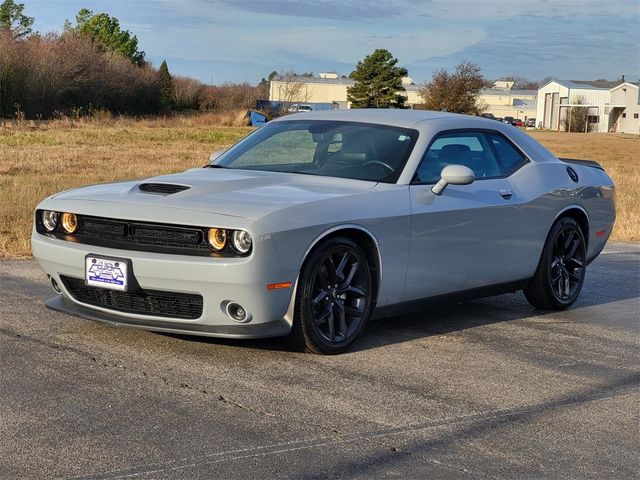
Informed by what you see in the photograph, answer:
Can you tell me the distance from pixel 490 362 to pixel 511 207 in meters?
1.52

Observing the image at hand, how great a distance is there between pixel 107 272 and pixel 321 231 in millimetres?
1195

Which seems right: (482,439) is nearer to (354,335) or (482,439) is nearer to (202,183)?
(354,335)

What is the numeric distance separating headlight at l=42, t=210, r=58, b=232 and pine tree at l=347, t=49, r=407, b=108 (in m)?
73.8

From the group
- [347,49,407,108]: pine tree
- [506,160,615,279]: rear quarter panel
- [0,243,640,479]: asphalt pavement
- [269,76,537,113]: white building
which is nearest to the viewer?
[0,243,640,479]: asphalt pavement

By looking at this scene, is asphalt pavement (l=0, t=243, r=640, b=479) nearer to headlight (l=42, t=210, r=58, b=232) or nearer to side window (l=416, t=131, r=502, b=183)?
headlight (l=42, t=210, r=58, b=232)

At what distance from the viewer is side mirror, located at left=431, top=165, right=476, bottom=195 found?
6199mm

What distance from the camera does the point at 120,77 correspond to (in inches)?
2554

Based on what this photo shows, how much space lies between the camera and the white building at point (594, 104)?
4139 inches

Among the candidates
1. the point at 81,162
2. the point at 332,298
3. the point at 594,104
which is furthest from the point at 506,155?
the point at 594,104

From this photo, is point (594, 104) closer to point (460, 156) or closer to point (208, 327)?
point (460, 156)

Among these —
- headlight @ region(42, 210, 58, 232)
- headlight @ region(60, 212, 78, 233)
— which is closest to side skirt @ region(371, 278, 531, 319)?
headlight @ region(60, 212, 78, 233)

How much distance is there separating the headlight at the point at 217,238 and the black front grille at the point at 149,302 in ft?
0.97

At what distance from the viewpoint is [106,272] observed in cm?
546

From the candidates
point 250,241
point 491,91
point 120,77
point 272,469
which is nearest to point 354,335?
point 250,241
